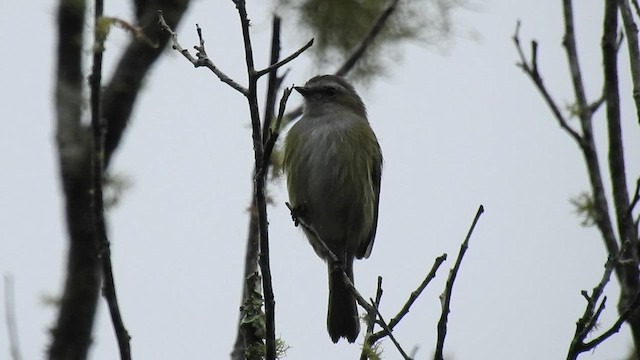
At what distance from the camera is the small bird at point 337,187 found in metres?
6.32

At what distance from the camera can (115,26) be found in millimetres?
3629

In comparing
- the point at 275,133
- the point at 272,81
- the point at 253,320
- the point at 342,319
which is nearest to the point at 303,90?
the point at 342,319

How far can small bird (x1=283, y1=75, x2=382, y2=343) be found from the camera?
6320 mm

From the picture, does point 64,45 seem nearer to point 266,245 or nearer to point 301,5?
point 266,245

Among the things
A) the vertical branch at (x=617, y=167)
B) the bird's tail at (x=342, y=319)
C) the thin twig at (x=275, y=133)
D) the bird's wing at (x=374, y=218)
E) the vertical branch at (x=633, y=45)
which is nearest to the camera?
the thin twig at (x=275, y=133)

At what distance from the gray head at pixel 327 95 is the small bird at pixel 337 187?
1.5 inches

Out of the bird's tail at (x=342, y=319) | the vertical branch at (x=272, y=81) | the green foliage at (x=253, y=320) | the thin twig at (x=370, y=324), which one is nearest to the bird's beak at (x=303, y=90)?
the bird's tail at (x=342, y=319)

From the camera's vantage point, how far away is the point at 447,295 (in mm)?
3223

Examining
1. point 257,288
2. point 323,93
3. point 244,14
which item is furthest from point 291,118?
point 244,14

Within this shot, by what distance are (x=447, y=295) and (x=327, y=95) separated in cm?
398

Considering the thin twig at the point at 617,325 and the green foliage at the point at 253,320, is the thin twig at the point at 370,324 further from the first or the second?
the thin twig at the point at 617,325

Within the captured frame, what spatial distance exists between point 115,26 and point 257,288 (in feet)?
4.18

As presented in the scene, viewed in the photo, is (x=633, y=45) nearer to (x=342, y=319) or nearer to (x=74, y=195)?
(x=74, y=195)

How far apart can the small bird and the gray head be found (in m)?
0.04
